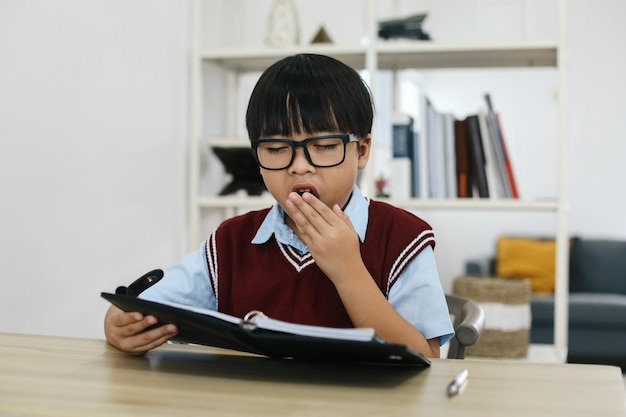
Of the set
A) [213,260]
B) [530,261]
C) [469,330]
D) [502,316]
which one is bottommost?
[502,316]

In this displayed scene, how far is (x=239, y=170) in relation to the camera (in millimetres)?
2447

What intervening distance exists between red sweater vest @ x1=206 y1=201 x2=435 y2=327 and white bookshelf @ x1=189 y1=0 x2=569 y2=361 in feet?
3.91

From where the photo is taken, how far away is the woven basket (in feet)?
12.2

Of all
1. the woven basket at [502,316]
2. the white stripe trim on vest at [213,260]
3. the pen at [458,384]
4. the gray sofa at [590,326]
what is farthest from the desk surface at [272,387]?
the gray sofa at [590,326]

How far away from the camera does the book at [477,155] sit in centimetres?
246

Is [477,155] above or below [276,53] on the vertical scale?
below

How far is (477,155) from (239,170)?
74 cm

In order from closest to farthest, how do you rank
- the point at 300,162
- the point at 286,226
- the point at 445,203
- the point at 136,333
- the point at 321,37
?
the point at 136,333 < the point at 300,162 < the point at 286,226 < the point at 445,203 < the point at 321,37

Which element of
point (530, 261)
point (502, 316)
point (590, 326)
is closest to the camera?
point (502, 316)

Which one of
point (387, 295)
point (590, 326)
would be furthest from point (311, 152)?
point (590, 326)

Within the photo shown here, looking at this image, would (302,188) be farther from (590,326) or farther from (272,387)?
(590,326)

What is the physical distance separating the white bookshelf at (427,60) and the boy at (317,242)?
1198 mm

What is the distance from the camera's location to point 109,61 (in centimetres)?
197

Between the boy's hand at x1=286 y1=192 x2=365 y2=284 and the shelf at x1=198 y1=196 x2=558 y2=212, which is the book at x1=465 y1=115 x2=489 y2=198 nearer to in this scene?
the shelf at x1=198 y1=196 x2=558 y2=212
